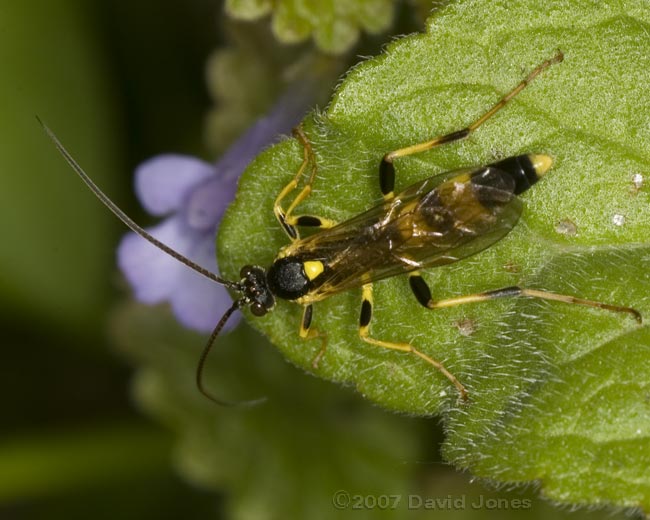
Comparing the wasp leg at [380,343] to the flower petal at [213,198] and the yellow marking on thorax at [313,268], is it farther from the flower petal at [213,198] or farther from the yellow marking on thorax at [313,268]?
the flower petal at [213,198]

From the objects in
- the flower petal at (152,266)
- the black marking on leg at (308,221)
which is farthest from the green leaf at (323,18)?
the flower petal at (152,266)

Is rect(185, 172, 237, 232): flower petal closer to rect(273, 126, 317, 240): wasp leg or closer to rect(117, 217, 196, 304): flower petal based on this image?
rect(117, 217, 196, 304): flower petal

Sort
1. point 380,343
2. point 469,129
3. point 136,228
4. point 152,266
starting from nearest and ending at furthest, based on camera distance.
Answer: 1. point 469,129
2. point 380,343
3. point 136,228
4. point 152,266

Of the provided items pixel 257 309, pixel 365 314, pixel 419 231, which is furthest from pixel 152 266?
pixel 419 231

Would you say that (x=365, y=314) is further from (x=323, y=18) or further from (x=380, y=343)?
(x=323, y=18)

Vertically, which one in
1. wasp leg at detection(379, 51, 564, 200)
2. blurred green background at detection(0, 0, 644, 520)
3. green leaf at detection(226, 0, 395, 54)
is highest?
green leaf at detection(226, 0, 395, 54)

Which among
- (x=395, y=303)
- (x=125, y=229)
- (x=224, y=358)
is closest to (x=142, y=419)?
(x=224, y=358)

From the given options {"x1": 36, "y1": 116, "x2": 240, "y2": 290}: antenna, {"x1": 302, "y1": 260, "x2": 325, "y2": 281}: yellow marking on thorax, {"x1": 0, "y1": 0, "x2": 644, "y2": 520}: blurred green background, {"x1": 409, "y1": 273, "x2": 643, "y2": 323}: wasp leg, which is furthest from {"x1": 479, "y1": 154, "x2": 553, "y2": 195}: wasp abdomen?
{"x1": 0, "y1": 0, "x2": 644, "y2": 520}: blurred green background
